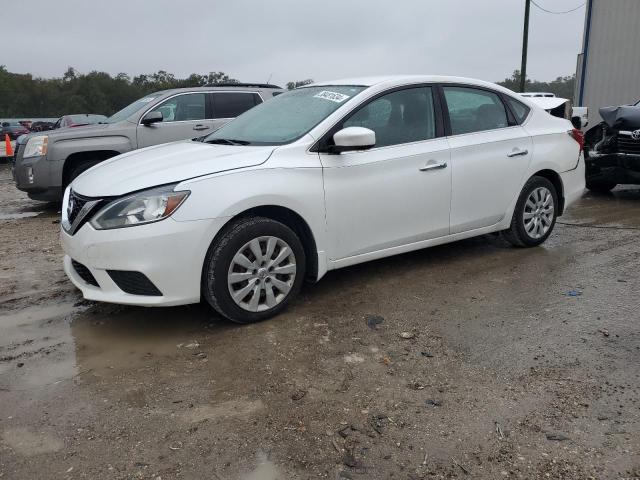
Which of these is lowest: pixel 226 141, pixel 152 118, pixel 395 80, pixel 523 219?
pixel 523 219

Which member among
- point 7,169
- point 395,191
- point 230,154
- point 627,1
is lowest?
point 7,169

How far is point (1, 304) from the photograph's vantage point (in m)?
4.18

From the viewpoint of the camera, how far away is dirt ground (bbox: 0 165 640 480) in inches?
93.0

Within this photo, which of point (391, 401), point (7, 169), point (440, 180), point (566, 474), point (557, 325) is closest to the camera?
point (566, 474)

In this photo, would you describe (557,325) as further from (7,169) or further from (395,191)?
(7,169)

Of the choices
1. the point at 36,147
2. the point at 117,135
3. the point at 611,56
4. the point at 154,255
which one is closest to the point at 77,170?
the point at 36,147

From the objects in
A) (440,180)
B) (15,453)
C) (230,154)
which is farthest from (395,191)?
(15,453)

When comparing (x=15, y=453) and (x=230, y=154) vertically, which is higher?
(x=230, y=154)

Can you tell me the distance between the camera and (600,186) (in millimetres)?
8961

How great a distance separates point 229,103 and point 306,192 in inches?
209

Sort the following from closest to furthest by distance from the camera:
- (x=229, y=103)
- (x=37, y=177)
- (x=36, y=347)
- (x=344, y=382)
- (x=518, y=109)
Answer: (x=344, y=382)
(x=36, y=347)
(x=518, y=109)
(x=37, y=177)
(x=229, y=103)

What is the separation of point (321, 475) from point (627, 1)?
768 inches

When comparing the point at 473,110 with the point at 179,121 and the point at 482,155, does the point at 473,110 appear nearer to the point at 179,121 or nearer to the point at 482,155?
the point at 482,155

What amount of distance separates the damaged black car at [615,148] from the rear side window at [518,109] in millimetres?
3438
